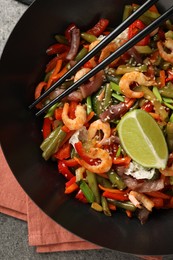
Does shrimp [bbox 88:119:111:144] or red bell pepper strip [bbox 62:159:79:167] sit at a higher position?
shrimp [bbox 88:119:111:144]

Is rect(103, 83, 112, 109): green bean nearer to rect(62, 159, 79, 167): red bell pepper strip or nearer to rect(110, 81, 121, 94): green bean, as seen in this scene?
rect(110, 81, 121, 94): green bean

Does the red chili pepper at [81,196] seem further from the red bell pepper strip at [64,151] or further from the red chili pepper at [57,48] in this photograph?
the red chili pepper at [57,48]

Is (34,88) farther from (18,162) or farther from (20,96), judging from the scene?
(18,162)

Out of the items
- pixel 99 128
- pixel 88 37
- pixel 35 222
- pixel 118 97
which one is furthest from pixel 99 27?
pixel 35 222

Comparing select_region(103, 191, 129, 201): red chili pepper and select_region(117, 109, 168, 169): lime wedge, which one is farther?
select_region(103, 191, 129, 201): red chili pepper

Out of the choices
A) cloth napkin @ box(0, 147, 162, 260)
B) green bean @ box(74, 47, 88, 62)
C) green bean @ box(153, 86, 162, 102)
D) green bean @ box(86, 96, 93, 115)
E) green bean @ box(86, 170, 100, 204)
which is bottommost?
cloth napkin @ box(0, 147, 162, 260)

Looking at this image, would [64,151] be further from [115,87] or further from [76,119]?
[115,87]

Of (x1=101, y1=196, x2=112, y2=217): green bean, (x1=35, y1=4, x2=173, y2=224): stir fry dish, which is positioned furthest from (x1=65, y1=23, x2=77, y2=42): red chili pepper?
(x1=101, y1=196, x2=112, y2=217): green bean
